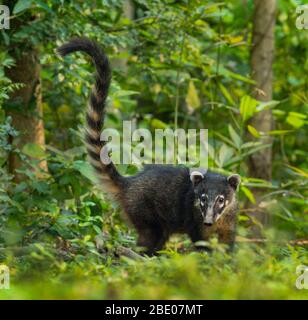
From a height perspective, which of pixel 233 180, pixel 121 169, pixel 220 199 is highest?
pixel 121 169

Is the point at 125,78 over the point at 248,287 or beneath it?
over

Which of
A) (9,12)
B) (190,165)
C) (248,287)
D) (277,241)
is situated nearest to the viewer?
(248,287)

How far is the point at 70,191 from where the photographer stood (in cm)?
873

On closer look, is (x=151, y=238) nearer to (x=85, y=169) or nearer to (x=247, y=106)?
(x=85, y=169)

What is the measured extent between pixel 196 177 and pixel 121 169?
3.97ft

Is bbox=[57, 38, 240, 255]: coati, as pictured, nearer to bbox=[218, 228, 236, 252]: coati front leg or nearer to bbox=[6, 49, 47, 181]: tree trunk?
bbox=[218, 228, 236, 252]: coati front leg

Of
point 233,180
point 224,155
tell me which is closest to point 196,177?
point 233,180

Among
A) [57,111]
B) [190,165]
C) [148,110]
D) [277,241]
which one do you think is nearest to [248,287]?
[277,241]

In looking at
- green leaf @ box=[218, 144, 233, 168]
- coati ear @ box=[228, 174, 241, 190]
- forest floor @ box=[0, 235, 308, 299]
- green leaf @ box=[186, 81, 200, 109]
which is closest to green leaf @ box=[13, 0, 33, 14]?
forest floor @ box=[0, 235, 308, 299]

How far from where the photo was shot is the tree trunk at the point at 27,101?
9.16 m

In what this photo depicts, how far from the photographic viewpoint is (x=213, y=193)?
8047mm
